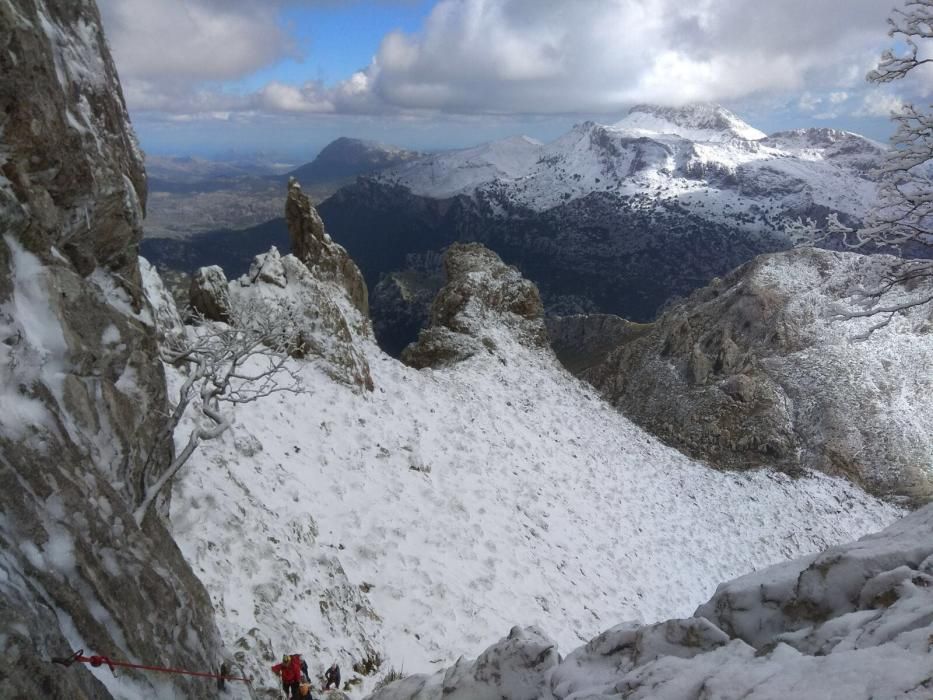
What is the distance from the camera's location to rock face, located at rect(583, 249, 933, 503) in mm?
39906

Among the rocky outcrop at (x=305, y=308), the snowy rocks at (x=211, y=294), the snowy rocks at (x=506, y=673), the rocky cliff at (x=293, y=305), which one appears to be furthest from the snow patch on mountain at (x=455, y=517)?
the snowy rocks at (x=211, y=294)

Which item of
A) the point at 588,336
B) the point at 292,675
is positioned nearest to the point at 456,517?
the point at 292,675

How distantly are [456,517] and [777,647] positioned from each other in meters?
14.9

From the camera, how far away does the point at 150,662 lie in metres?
7.51

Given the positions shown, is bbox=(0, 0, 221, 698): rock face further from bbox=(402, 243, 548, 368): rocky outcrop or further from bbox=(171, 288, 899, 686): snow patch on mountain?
bbox=(402, 243, 548, 368): rocky outcrop

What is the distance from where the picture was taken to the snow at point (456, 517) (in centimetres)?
1288

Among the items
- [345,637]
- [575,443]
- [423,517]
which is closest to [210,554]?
[345,637]

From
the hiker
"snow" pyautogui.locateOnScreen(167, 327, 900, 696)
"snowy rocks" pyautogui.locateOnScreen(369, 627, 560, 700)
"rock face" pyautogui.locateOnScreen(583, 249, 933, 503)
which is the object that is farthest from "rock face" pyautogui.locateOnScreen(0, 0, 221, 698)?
"rock face" pyautogui.locateOnScreen(583, 249, 933, 503)

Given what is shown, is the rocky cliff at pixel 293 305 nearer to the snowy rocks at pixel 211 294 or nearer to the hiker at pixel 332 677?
the snowy rocks at pixel 211 294

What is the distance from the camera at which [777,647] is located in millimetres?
6293

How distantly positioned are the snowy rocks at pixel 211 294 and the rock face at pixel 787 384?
32.3 metres

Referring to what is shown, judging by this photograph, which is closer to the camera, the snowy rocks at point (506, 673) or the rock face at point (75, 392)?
the rock face at point (75, 392)

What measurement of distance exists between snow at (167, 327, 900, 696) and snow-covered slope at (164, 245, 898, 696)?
2.8 inches

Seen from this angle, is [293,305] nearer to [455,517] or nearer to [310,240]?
[310,240]
